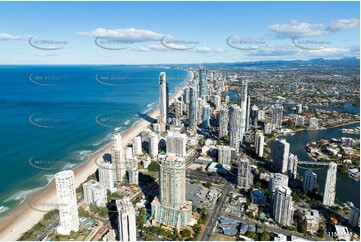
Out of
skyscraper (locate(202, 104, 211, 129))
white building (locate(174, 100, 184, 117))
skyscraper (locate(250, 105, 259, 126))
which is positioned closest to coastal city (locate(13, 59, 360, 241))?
skyscraper (locate(202, 104, 211, 129))

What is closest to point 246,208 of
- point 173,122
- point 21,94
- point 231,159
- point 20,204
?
point 231,159

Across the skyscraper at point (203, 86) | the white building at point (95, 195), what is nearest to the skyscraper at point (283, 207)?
the white building at point (95, 195)

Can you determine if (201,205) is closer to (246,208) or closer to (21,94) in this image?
(246,208)

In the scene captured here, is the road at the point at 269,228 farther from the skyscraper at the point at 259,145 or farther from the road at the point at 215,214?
the skyscraper at the point at 259,145

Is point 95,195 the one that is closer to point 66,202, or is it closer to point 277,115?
point 66,202

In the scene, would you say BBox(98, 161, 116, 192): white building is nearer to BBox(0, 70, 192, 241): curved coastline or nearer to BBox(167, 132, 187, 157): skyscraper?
BBox(0, 70, 192, 241): curved coastline

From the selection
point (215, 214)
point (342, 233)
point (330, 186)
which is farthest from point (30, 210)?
point (330, 186)
